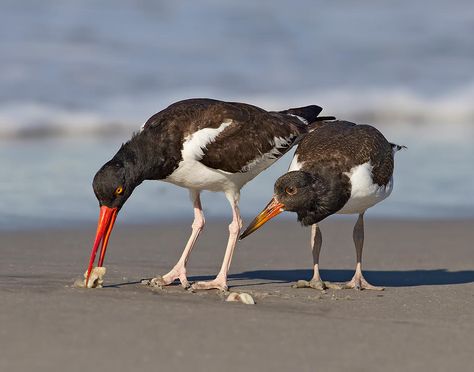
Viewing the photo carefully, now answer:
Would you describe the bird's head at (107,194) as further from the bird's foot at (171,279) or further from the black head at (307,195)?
the black head at (307,195)

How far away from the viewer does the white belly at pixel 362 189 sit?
768 centimetres

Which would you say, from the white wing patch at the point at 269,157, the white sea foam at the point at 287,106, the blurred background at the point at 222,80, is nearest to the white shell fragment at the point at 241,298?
the white wing patch at the point at 269,157

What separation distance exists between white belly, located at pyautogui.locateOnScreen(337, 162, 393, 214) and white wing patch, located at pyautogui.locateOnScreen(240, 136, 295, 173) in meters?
0.80

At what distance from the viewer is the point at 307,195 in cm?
747

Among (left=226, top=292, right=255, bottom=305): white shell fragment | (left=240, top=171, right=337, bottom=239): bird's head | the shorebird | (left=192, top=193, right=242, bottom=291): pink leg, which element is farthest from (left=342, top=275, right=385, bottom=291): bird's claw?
(left=226, top=292, right=255, bottom=305): white shell fragment

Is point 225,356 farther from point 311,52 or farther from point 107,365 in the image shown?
point 311,52

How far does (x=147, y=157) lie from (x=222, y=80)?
11896mm

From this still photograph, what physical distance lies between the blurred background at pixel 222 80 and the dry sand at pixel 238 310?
5.14 ft

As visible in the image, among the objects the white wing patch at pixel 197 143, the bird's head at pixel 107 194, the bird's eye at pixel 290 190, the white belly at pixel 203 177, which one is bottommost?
the bird's head at pixel 107 194

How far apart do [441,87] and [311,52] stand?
9.30ft

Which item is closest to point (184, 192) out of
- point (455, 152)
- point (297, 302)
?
point (455, 152)

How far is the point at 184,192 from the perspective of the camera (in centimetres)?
1241

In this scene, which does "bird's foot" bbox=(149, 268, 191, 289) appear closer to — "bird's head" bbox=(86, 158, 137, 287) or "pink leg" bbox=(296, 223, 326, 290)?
"bird's head" bbox=(86, 158, 137, 287)

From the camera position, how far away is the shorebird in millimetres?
7449
